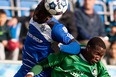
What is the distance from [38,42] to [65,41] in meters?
0.45

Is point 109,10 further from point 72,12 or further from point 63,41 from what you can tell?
point 63,41

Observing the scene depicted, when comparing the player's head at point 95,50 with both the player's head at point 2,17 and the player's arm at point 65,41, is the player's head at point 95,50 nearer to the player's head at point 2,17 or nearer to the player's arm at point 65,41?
the player's arm at point 65,41

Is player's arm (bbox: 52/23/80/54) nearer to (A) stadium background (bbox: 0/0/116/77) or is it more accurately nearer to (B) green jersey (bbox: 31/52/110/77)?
(B) green jersey (bbox: 31/52/110/77)

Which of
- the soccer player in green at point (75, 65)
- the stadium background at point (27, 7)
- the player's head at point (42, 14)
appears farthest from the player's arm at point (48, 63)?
the stadium background at point (27, 7)

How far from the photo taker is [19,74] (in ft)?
20.0

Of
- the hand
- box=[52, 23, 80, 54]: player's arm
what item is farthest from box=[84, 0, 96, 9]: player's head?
box=[52, 23, 80, 54]: player's arm

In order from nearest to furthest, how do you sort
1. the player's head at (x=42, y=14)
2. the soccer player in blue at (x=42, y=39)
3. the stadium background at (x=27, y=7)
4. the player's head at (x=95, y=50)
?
the player's head at (x=95, y=50) < the soccer player in blue at (x=42, y=39) < the player's head at (x=42, y=14) < the stadium background at (x=27, y=7)

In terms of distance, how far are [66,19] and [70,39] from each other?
373cm

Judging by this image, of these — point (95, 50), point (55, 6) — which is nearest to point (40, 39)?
point (55, 6)

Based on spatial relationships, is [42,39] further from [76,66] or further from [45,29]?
[76,66]

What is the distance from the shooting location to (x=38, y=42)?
5.81m

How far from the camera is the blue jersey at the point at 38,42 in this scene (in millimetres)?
5652

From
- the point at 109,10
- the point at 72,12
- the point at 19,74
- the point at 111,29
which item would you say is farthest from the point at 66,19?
the point at 19,74

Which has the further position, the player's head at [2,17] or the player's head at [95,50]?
the player's head at [2,17]
